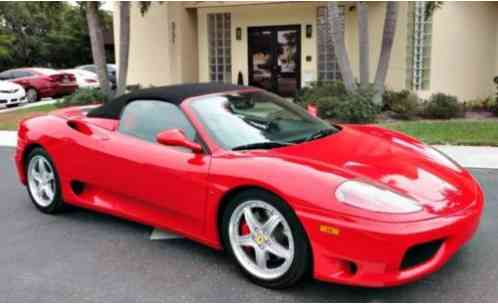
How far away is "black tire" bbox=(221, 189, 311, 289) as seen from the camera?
3.14m

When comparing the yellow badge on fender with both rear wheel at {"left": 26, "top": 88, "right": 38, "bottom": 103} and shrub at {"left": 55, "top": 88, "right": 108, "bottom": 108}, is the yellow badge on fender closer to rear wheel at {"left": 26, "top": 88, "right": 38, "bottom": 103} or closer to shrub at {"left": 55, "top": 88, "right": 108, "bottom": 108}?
shrub at {"left": 55, "top": 88, "right": 108, "bottom": 108}

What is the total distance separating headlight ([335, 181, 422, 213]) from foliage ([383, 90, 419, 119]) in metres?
8.87

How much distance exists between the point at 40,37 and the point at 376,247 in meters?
37.1

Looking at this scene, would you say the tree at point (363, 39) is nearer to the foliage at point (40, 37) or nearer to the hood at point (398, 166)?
the hood at point (398, 166)

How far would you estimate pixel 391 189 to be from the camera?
3.19 metres

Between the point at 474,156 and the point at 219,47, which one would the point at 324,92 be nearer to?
the point at 474,156

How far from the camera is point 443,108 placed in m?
11.4

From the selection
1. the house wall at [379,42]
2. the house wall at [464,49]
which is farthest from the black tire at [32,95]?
the house wall at [464,49]

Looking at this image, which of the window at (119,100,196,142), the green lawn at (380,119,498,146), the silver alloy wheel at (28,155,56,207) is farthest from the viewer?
the green lawn at (380,119,498,146)

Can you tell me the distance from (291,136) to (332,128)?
58 centimetres

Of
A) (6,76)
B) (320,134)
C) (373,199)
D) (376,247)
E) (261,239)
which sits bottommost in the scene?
(261,239)

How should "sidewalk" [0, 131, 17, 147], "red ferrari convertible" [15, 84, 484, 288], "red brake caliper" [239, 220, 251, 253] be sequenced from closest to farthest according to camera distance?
"red ferrari convertible" [15, 84, 484, 288]
"red brake caliper" [239, 220, 251, 253]
"sidewalk" [0, 131, 17, 147]

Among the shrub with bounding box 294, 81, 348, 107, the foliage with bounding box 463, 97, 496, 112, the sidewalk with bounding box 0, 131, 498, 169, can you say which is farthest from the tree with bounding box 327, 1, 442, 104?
the sidewalk with bounding box 0, 131, 498, 169

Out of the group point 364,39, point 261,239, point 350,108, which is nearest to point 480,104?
point 364,39
